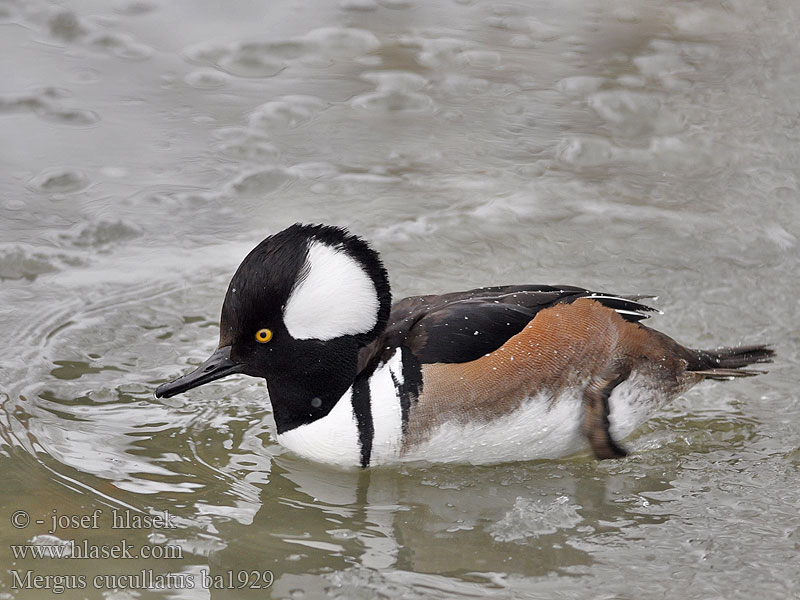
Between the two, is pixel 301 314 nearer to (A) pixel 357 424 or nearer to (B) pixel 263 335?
(B) pixel 263 335

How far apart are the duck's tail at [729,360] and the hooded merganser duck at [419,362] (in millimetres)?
256

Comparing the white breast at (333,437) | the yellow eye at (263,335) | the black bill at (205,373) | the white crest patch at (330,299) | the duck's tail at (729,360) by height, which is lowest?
the white breast at (333,437)

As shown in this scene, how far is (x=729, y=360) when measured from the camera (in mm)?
5738

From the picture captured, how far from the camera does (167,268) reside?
691 cm

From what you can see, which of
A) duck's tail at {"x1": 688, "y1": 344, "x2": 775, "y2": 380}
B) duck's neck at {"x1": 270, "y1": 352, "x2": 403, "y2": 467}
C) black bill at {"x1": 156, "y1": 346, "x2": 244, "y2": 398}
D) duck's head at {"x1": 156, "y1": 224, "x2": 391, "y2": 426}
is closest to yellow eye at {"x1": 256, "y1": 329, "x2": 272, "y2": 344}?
duck's head at {"x1": 156, "y1": 224, "x2": 391, "y2": 426}

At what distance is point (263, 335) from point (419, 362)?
715mm

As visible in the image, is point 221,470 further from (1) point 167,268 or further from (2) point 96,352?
(1) point 167,268

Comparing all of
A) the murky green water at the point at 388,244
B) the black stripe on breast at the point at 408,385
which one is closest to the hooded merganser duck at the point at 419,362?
the black stripe on breast at the point at 408,385

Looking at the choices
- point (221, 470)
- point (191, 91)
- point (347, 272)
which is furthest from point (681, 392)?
point (191, 91)

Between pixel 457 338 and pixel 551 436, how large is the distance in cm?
69

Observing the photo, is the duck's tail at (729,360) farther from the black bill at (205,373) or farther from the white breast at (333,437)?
the black bill at (205,373)

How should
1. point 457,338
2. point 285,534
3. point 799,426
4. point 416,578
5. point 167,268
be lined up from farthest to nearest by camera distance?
point 167,268 → point 799,426 → point 457,338 → point 285,534 → point 416,578

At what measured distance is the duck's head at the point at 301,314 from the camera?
4.87 metres

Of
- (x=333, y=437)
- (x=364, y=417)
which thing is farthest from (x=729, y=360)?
(x=333, y=437)
